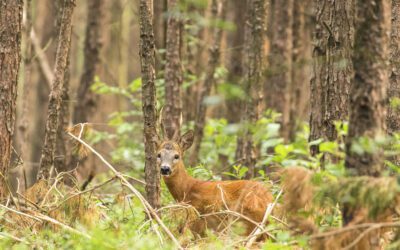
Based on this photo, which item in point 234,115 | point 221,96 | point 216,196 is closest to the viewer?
point 221,96

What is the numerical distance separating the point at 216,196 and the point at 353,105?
3714mm

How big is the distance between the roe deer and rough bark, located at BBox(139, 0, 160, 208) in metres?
0.37

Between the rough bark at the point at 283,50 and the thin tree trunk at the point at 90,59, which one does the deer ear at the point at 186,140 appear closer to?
the rough bark at the point at 283,50

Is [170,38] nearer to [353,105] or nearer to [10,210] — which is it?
[10,210]

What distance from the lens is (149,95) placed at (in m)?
8.17

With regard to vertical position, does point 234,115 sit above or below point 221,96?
below

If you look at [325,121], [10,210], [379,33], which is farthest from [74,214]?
[379,33]

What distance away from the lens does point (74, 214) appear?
745cm

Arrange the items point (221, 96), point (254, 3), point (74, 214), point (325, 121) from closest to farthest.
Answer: point (221, 96)
point (74, 214)
point (325, 121)
point (254, 3)

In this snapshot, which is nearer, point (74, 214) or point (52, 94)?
point (74, 214)

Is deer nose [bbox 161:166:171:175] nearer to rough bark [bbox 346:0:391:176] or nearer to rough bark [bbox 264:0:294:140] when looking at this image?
rough bark [bbox 346:0:391:176]

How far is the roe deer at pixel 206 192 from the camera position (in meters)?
8.57

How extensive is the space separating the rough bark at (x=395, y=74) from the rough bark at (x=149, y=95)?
264cm

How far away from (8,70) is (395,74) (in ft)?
13.8
